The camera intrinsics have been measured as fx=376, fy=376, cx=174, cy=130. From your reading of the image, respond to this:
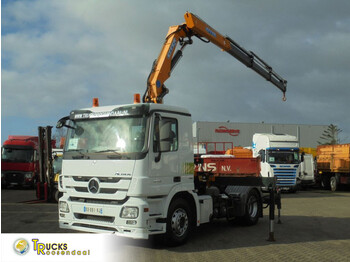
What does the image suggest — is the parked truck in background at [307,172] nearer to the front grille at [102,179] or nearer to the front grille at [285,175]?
the front grille at [285,175]

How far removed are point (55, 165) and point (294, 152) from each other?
12.8 meters

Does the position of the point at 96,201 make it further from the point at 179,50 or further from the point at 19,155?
the point at 19,155

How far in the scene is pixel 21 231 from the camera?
927 centimetres

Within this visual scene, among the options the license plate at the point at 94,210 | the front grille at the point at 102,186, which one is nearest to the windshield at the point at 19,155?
the front grille at the point at 102,186

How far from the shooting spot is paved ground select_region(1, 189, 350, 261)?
677 cm

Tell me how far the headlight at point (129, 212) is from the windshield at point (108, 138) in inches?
35.6

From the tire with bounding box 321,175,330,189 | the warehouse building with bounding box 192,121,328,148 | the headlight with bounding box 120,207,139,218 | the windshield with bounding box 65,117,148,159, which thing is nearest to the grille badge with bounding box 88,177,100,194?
the windshield with bounding box 65,117,148,159

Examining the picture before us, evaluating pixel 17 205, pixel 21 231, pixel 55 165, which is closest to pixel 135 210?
Answer: pixel 21 231

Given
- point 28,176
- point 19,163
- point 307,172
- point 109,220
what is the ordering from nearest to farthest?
point 109,220 → point 28,176 → point 19,163 → point 307,172

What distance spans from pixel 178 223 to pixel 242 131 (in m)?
53.7

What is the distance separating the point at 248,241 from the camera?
8.04 metres

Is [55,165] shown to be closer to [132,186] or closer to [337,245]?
[132,186]

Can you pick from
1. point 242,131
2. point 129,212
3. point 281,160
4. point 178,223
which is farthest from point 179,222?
point 242,131

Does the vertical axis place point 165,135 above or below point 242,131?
below
